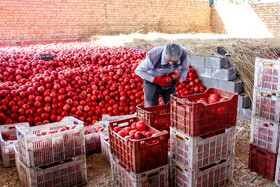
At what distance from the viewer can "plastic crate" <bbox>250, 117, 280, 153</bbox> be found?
261 cm

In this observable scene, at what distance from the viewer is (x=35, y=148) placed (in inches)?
97.6

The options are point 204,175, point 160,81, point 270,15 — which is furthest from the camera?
point 270,15

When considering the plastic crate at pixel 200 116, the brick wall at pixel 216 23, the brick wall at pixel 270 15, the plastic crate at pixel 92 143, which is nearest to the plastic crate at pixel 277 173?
the plastic crate at pixel 200 116

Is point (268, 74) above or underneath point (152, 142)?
above

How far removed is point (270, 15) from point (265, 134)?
41.3 feet

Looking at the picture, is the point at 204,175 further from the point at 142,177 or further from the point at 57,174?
the point at 57,174

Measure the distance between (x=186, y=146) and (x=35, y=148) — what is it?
1487 millimetres

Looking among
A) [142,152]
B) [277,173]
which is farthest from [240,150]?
[142,152]

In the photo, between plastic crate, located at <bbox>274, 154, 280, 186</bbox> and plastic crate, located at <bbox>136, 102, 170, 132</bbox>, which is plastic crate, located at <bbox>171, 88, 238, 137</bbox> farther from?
plastic crate, located at <bbox>274, 154, 280, 186</bbox>

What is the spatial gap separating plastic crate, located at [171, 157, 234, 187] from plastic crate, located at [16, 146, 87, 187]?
1021 millimetres

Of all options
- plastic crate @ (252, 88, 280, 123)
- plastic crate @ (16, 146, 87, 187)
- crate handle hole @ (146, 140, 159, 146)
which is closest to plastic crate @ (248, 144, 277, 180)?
plastic crate @ (252, 88, 280, 123)

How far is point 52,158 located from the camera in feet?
8.44

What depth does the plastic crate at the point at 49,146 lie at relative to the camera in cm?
246

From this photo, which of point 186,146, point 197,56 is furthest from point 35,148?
point 197,56
